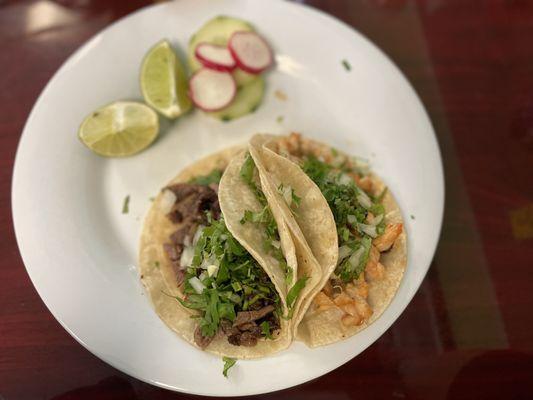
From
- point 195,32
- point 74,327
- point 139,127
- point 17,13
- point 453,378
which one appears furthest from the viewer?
point 17,13

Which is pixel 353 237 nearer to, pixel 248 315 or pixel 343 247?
pixel 343 247

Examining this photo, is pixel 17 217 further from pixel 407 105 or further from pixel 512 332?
pixel 512 332

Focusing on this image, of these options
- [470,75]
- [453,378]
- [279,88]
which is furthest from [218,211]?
[470,75]

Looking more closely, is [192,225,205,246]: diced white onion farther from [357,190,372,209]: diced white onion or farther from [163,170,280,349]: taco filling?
[357,190,372,209]: diced white onion

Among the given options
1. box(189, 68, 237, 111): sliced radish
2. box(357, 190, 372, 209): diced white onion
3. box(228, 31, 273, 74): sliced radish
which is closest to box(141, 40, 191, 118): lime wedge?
box(189, 68, 237, 111): sliced radish

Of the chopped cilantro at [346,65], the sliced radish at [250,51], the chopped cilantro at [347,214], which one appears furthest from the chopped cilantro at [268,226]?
the chopped cilantro at [346,65]
